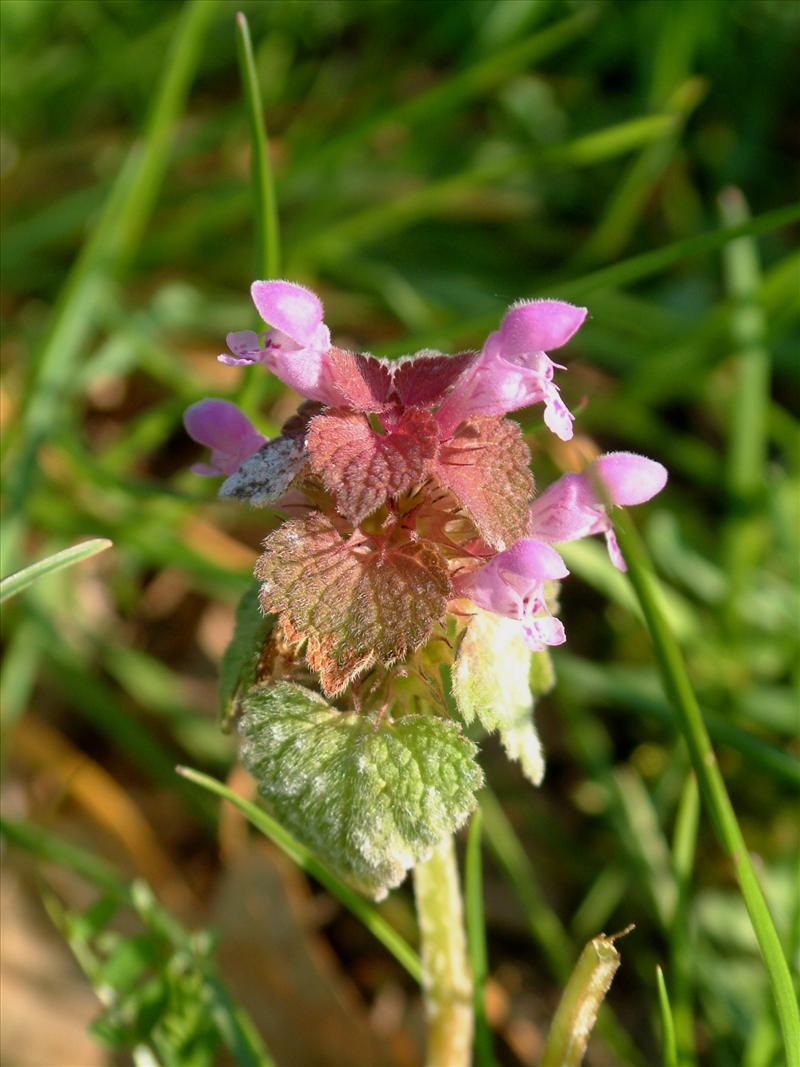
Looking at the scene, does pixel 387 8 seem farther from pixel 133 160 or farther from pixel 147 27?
pixel 133 160

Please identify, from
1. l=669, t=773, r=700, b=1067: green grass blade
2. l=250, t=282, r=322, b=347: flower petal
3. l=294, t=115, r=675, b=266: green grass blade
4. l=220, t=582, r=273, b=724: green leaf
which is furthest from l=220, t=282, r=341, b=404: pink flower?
l=294, t=115, r=675, b=266: green grass blade

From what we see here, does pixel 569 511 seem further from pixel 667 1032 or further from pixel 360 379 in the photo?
pixel 667 1032

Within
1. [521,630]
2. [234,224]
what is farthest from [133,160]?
[521,630]

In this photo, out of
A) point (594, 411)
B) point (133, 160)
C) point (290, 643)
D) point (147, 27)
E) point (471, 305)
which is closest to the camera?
point (290, 643)

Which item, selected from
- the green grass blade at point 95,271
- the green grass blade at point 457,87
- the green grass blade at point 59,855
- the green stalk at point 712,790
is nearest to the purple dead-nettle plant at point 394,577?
the green stalk at point 712,790

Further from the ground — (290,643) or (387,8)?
(387,8)

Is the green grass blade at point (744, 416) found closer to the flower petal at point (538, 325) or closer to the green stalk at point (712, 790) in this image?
the green stalk at point (712, 790)

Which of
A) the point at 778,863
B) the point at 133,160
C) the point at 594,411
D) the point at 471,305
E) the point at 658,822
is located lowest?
the point at 778,863
